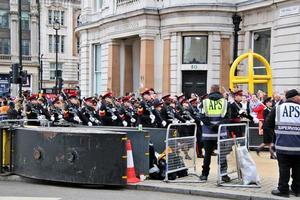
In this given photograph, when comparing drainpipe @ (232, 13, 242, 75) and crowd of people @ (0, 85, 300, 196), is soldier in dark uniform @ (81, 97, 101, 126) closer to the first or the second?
crowd of people @ (0, 85, 300, 196)

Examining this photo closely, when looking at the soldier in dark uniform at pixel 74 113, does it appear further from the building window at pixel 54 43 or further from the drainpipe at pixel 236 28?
the building window at pixel 54 43

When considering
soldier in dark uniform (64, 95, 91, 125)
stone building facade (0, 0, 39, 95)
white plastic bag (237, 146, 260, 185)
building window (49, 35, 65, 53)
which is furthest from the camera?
building window (49, 35, 65, 53)

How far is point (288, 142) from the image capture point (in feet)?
29.1

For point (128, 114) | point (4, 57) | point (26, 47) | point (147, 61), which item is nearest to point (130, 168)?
point (128, 114)

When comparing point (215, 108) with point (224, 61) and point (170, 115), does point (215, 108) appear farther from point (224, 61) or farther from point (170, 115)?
point (224, 61)

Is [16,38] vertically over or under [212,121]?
over

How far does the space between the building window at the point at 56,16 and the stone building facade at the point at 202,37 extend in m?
50.2

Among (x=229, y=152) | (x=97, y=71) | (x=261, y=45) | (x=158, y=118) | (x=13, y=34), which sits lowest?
(x=229, y=152)

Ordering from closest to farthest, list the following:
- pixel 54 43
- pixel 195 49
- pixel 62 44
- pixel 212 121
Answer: pixel 212 121 → pixel 195 49 → pixel 54 43 → pixel 62 44

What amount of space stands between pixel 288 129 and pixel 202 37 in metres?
15.9

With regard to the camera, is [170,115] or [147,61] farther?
[147,61]

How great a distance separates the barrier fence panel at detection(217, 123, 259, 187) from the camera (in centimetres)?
990

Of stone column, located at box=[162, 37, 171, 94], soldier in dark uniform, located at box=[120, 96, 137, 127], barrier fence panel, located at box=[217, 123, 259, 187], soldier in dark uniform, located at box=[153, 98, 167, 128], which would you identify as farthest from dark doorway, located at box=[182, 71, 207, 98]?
barrier fence panel, located at box=[217, 123, 259, 187]

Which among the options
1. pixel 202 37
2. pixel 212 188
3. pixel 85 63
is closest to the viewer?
pixel 212 188
